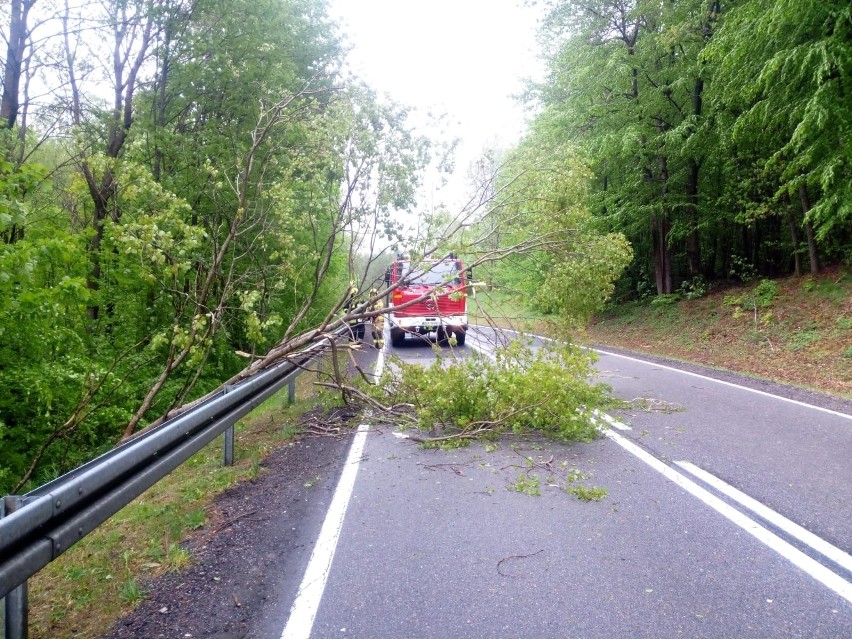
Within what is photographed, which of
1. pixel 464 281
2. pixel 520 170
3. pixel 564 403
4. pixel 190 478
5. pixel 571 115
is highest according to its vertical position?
pixel 571 115

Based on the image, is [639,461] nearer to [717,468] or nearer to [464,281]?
[717,468]

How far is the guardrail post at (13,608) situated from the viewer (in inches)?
101

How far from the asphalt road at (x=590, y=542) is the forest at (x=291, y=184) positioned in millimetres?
2572

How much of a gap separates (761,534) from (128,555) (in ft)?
14.3

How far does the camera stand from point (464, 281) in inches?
309

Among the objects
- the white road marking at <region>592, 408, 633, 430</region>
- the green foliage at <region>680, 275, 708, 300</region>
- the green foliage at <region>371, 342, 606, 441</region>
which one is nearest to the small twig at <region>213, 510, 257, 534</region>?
the green foliage at <region>371, 342, 606, 441</region>

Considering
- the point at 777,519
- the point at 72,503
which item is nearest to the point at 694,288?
the point at 777,519

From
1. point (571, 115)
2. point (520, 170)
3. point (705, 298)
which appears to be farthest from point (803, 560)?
point (571, 115)

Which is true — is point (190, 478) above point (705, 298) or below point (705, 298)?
below

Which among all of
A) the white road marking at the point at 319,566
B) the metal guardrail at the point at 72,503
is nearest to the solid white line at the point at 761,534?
the white road marking at the point at 319,566

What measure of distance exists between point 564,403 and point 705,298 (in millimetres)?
16010

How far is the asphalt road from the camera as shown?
304cm

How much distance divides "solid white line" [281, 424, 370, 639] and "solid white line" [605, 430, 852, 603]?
9.44ft

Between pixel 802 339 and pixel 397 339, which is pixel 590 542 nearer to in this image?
pixel 802 339
